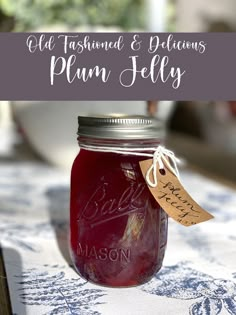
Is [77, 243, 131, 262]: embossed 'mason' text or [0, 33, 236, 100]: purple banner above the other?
[0, 33, 236, 100]: purple banner

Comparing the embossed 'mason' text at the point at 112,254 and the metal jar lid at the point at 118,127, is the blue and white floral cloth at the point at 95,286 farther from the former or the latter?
the metal jar lid at the point at 118,127

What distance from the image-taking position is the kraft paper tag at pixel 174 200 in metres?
0.42

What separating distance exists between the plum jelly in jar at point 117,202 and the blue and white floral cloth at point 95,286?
2cm

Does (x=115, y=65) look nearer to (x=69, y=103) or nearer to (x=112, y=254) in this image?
(x=112, y=254)

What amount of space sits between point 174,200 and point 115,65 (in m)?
0.12

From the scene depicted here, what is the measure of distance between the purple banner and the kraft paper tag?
7cm

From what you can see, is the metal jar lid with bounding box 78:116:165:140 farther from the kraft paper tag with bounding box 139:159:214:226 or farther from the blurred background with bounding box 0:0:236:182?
the blurred background with bounding box 0:0:236:182

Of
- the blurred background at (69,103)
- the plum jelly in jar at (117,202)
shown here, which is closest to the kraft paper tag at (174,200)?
the plum jelly in jar at (117,202)

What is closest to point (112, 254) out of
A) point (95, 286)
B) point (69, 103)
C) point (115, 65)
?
point (95, 286)

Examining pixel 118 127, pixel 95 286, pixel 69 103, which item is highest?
pixel 69 103

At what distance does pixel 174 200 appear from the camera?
1.42 ft

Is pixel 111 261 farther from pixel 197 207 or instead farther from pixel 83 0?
pixel 83 0

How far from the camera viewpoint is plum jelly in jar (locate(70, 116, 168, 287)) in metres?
0.42

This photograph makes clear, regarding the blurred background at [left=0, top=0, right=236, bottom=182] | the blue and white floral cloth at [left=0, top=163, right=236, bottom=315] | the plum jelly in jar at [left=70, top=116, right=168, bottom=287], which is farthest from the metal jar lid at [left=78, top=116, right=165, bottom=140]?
the blurred background at [left=0, top=0, right=236, bottom=182]
